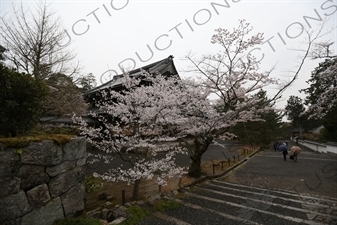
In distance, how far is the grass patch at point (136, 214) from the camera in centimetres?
409

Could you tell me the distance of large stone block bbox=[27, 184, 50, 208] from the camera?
3189 millimetres

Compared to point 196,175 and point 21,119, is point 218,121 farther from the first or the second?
point 21,119

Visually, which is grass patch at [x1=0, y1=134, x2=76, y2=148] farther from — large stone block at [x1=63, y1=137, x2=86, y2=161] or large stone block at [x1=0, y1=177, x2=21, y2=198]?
large stone block at [x1=0, y1=177, x2=21, y2=198]

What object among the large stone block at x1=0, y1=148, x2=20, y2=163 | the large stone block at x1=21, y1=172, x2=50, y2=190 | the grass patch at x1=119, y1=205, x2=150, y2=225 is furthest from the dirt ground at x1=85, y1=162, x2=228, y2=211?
the large stone block at x1=0, y1=148, x2=20, y2=163

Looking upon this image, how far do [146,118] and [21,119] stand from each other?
11.8 feet

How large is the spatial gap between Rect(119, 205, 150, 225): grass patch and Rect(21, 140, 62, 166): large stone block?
6.77 feet

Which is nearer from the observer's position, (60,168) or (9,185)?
(9,185)

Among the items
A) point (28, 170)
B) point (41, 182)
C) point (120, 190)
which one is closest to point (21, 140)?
point (28, 170)

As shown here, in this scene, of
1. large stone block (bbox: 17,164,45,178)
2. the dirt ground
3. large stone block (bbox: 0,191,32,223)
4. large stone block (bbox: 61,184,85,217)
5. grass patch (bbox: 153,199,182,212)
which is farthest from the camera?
the dirt ground

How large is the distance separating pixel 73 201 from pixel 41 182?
0.90 metres

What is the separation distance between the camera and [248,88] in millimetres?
7871

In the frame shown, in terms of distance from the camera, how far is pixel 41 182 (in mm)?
3361

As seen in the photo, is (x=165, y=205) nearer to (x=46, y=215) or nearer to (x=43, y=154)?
(x=46, y=215)

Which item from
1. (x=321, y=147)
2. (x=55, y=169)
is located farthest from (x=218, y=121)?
(x=321, y=147)
